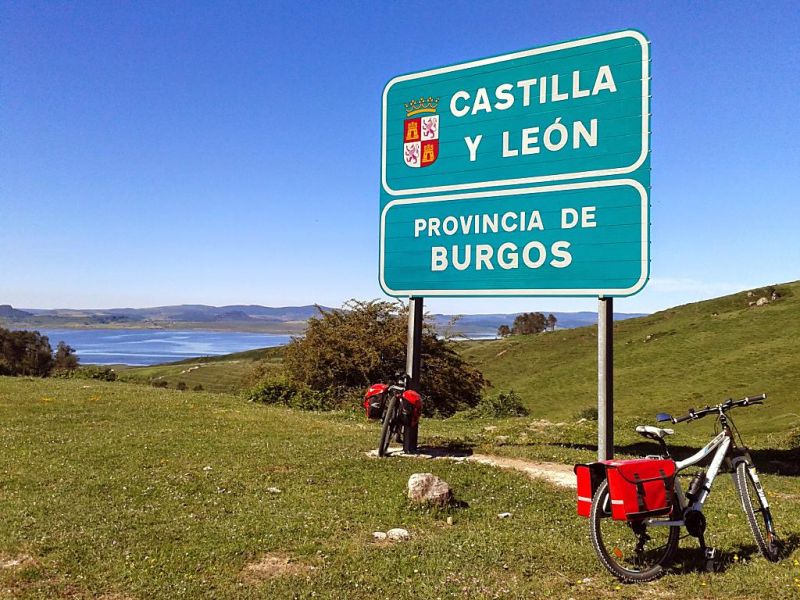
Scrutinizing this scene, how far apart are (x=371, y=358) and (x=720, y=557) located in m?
31.8

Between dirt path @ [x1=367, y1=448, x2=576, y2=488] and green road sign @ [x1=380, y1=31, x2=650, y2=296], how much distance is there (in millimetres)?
3792

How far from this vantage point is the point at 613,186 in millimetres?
12383

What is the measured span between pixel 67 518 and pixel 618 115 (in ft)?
40.7

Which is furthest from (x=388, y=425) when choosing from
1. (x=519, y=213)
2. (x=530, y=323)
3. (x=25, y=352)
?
(x=530, y=323)

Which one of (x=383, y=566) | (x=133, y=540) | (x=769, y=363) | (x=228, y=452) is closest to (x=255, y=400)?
(x=228, y=452)

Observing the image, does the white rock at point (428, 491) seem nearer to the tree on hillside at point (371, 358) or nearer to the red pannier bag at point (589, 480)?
the red pannier bag at point (589, 480)

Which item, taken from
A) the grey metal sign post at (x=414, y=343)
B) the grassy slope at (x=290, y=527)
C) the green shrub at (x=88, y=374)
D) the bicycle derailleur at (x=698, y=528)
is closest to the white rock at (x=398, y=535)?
the grassy slope at (x=290, y=527)

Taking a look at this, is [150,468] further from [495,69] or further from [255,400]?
[255,400]

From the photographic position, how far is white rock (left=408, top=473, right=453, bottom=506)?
9.97 metres

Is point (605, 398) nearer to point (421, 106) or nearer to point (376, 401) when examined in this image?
point (376, 401)

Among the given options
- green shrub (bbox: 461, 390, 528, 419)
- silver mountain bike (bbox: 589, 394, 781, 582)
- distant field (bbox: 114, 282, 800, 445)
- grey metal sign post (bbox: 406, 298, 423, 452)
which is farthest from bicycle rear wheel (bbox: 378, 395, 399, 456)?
distant field (bbox: 114, 282, 800, 445)

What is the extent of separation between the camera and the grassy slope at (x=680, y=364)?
5116 cm

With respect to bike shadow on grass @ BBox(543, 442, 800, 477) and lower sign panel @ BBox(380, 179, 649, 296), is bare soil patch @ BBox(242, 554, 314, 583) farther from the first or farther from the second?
bike shadow on grass @ BBox(543, 442, 800, 477)

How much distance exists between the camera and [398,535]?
8617 millimetres
